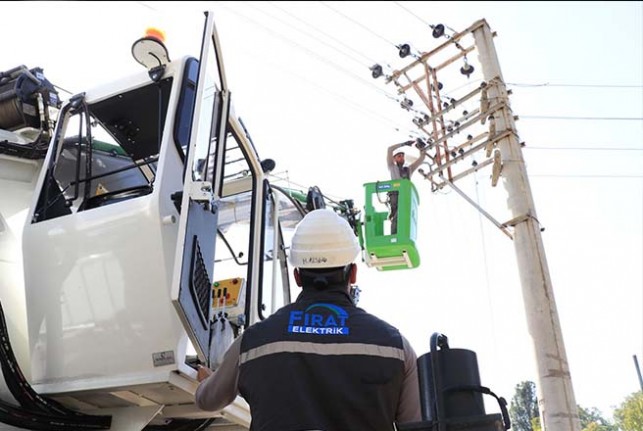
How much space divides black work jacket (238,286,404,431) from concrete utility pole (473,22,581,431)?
4753 millimetres

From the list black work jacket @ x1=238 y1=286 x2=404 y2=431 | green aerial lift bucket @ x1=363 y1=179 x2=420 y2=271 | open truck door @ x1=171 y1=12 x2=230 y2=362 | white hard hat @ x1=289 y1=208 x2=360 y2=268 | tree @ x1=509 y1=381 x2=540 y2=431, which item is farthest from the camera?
green aerial lift bucket @ x1=363 y1=179 x2=420 y2=271

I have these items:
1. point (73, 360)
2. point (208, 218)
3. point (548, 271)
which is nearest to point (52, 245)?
point (73, 360)

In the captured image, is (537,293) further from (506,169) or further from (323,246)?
(323,246)

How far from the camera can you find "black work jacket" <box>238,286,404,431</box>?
1779 mm

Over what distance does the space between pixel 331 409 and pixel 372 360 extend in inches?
7.7

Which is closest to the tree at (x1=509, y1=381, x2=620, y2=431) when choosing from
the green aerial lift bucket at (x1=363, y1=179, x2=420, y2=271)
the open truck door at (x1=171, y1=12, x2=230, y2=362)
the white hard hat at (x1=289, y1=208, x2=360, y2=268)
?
the white hard hat at (x1=289, y1=208, x2=360, y2=268)

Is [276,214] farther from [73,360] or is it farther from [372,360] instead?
[372,360]

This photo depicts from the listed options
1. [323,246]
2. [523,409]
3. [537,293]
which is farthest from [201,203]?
[537,293]

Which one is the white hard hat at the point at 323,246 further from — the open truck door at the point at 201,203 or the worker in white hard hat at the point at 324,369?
the open truck door at the point at 201,203

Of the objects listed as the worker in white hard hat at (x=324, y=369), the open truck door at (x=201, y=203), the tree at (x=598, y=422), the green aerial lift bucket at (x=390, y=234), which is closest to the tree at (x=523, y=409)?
the tree at (x=598, y=422)

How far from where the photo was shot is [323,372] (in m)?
1.81

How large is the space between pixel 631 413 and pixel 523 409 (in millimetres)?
507

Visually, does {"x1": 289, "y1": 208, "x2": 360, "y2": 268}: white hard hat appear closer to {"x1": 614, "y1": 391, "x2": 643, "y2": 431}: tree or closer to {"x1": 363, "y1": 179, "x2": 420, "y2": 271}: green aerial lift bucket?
{"x1": 614, "y1": 391, "x2": 643, "y2": 431}: tree

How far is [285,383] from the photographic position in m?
1.82
